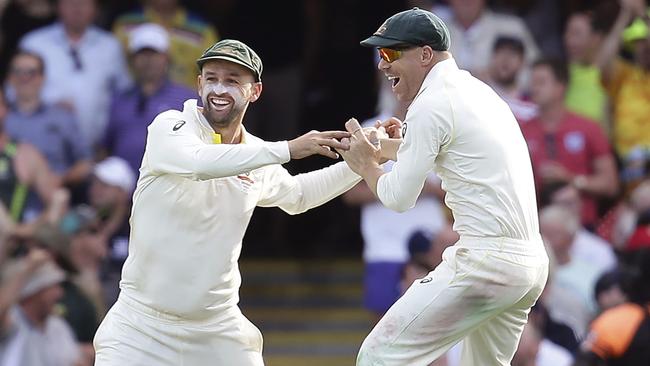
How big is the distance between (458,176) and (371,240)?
3.85 metres

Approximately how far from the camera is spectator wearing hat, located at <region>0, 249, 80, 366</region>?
9641 millimetres

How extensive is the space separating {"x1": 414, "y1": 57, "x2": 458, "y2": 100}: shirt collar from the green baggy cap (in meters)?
0.07

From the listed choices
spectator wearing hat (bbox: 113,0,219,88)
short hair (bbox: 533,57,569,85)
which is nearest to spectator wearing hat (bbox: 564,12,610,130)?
short hair (bbox: 533,57,569,85)

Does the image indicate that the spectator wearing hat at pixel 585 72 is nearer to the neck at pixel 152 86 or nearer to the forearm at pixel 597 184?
the forearm at pixel 597 184

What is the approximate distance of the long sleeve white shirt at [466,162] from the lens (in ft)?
21.0

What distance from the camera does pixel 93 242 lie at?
1006cm

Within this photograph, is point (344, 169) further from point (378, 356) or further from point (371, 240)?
point (371, 240)

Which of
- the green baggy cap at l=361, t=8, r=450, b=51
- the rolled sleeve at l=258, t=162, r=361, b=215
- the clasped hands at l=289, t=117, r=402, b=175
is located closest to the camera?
the green baggy cap at l=361, t=8, r=450, b=51

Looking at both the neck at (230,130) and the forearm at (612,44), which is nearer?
the neck at (230,130)

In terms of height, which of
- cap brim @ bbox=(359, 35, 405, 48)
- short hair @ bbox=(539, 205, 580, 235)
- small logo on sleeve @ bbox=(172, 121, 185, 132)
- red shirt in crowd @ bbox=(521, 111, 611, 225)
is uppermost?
cap brim @ bbox=(359, 35, 405, 48)

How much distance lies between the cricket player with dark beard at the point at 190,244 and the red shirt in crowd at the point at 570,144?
13.5 feet

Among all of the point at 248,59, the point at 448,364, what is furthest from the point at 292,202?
the point at 448,364

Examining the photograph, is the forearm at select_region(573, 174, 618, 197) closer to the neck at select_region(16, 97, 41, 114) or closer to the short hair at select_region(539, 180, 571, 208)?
the short hair at select_region(539, 180, 571, 208)

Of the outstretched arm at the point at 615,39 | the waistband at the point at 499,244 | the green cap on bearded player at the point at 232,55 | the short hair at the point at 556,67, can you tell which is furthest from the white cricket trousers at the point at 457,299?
the outstretched arm at the point at 615,39
